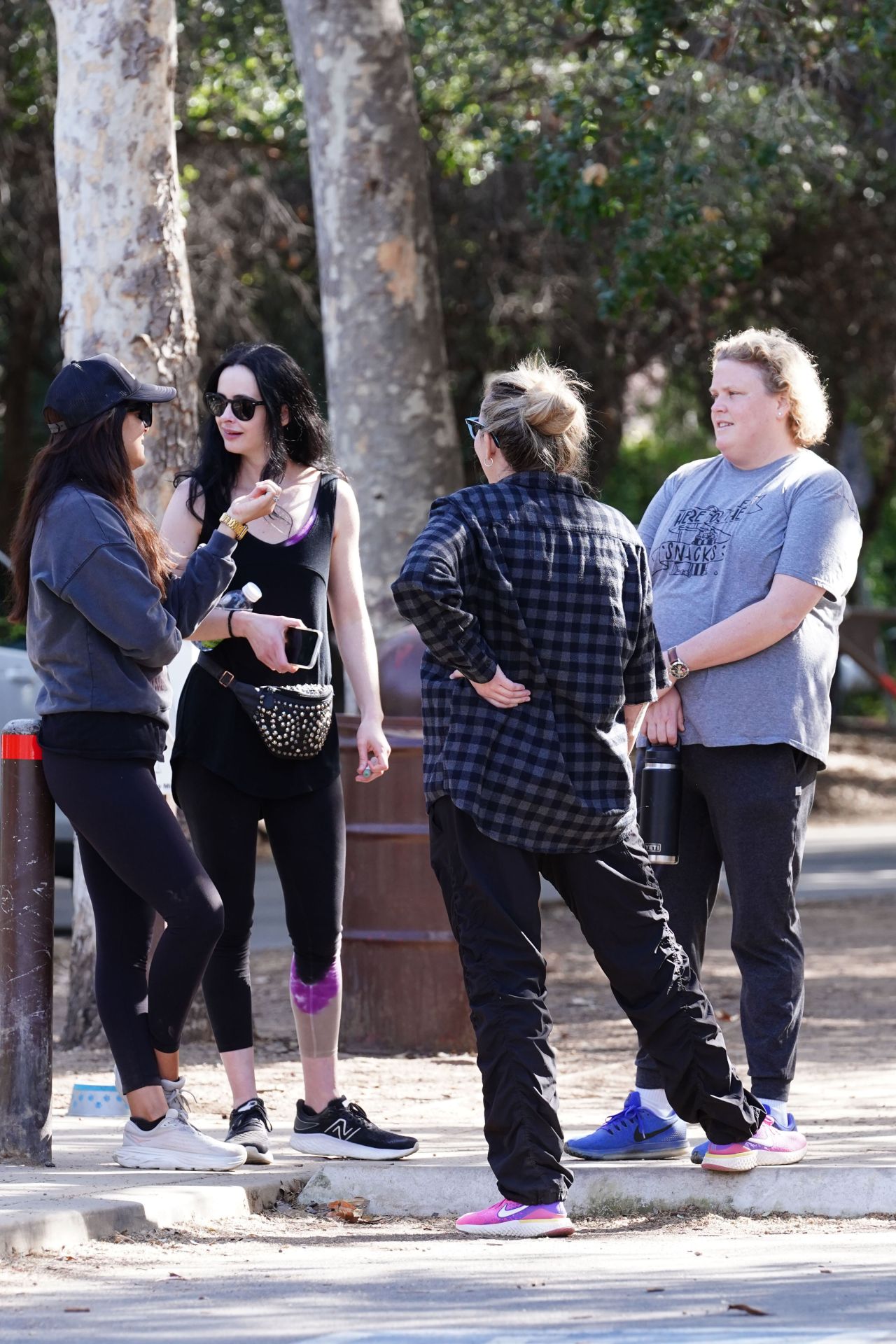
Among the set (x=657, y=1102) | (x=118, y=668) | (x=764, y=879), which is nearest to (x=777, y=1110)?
(x=657, y=1102)

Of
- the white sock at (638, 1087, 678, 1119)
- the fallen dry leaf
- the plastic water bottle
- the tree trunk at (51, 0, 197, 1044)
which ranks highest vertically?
the tree trunk at (51, 0, 197, 1044)

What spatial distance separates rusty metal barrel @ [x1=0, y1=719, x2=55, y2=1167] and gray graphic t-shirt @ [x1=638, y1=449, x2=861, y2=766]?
1667mm

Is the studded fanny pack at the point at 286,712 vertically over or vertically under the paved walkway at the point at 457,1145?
over

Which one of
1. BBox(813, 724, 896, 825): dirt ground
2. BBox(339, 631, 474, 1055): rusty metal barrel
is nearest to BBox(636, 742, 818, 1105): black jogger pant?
BBox(339, 631, 474, 1055): rusty metal barrel

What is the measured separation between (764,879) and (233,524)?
157 centimetres

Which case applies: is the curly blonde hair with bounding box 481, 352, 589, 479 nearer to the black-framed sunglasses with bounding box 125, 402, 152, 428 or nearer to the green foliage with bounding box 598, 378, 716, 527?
the black-framed sunglasses with bounding box 125, 402, 152, 428

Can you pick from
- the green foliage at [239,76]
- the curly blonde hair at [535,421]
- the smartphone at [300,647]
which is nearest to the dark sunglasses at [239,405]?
the smartphone at [300,647]

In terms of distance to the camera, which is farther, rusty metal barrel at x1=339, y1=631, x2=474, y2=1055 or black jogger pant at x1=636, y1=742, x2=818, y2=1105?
rusty metal barrel at x1=339, y1=631, x2=474, y2=1055

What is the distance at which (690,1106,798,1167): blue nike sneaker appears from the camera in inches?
Result: 171

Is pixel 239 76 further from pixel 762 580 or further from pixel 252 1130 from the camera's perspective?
pixel 252 1130

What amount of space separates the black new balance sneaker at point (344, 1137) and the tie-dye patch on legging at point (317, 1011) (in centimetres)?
15

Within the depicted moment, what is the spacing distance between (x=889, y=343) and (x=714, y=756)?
13.0 metres

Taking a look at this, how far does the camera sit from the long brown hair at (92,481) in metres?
4.18

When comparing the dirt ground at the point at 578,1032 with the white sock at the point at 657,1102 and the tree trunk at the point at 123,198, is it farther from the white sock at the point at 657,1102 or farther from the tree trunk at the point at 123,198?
the tree trunk at the point at 123,198
